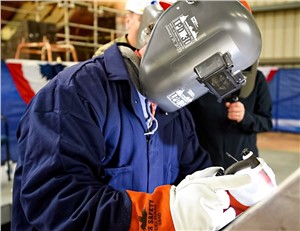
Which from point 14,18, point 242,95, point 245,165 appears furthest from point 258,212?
point 14,18

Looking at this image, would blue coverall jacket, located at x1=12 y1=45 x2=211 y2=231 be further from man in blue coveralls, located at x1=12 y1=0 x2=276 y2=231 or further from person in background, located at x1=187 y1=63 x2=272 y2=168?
person in background, located at x1=187 y1=63 x2=272 y2=168

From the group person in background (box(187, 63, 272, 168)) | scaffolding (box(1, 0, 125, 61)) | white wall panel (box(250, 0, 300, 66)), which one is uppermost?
person in background (box(187, 63, 272, 168))

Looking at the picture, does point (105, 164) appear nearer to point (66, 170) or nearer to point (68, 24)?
point (66, 170)

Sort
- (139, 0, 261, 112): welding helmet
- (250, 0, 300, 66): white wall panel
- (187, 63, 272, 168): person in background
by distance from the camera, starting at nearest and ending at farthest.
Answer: (139, 0, 261, 112): welding helmet, (187, 63, 272, 168): person in background, (250, 0, 300, 66): white wall panel

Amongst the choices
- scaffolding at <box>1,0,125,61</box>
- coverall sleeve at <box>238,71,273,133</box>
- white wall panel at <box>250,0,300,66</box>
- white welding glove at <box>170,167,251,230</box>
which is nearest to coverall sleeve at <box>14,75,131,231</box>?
white welding glove at <box>170,167,251,230</box>

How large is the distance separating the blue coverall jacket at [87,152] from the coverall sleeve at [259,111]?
2.75 feet

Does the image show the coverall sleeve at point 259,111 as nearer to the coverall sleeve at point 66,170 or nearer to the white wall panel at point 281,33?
the coverall sleeve at point 66,170

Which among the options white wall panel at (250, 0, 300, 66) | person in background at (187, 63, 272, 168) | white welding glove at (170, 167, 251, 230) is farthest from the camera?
white wall panel at (250, 0, 300, 66)

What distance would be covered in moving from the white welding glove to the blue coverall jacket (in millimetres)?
114

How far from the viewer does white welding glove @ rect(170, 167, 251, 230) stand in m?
0.57

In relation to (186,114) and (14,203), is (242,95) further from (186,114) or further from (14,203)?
(14,203)

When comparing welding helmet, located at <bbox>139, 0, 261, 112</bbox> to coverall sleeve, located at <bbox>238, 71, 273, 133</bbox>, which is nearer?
welding helmet, located at <bbox>139, 0, 261, 112</bbox>

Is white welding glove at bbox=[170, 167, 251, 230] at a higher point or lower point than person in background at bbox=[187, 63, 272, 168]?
higher

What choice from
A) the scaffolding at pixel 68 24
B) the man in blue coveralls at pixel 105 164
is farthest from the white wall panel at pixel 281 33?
the man in blue coveralls at pixel 105 164
